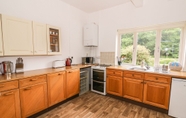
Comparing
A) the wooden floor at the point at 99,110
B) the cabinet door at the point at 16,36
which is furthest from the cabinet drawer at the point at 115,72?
the cabinet door at the point at 16,36

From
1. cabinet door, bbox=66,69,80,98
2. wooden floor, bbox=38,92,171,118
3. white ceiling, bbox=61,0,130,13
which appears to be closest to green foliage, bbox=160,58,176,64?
wooden floor, bbox=38,92,171,118

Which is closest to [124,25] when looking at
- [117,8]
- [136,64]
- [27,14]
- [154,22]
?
[117,8]

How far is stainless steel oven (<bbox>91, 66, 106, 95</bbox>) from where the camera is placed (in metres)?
2.92

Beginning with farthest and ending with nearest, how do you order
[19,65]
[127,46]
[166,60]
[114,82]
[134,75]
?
[127,46] → [114,82] → [166,60] → [134,75] → [19,65]

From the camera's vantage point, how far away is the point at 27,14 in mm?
2168

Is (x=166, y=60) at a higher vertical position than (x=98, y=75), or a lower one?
higher

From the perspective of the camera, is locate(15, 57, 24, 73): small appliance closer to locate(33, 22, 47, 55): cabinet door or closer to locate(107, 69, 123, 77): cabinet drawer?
locate(33, 22, 47, 55): cabinet door

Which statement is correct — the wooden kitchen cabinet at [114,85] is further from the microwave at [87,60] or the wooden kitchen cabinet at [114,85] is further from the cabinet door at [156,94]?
the microwave at [87,60]

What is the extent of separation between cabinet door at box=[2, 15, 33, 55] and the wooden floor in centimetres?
140

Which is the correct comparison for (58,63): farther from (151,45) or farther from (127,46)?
(151,45)

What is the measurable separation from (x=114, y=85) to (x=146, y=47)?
1.46 meters

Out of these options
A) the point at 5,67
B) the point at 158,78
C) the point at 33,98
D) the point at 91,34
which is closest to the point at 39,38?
the point at 5,67

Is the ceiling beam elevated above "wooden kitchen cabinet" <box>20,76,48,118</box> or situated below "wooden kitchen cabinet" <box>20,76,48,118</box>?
above

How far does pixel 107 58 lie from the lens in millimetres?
3410
